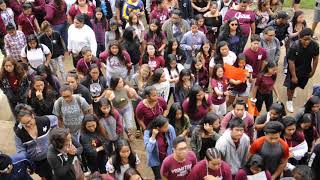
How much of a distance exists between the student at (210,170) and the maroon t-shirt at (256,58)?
10.1ft

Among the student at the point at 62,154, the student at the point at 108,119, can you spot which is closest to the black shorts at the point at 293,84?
the student at the point at 108,119

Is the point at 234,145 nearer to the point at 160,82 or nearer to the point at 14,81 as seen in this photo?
the point at 160,82

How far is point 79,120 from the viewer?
21.9 ft

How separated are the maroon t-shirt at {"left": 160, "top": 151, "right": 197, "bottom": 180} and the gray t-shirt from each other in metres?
1.77

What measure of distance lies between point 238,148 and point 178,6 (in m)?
5.08

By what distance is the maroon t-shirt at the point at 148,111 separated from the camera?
6730mm

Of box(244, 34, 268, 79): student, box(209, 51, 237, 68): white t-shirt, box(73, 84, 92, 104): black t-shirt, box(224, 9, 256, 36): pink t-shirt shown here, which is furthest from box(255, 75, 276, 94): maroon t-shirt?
box(73, 84, 92, 104): black t-shirt

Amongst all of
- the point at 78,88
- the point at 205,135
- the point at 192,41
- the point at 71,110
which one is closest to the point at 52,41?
the point at 78,88

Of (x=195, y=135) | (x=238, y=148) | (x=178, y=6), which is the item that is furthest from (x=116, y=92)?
(x=178, y=6)

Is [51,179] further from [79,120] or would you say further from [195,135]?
[195,135]

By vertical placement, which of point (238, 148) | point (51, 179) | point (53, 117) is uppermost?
point (53, 117)

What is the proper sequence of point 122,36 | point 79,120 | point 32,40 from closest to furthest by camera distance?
point 79,120 → point 32,40 → point 122,36

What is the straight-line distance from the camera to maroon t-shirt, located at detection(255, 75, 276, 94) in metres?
7.52

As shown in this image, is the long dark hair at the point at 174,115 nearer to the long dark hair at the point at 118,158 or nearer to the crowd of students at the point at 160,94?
the crowd of students at the point at 160,94
